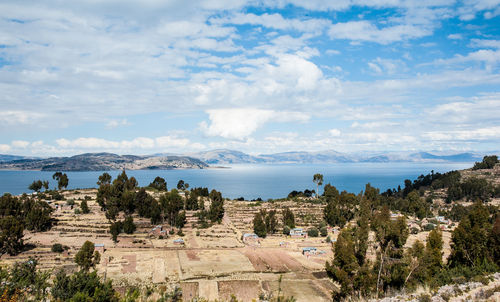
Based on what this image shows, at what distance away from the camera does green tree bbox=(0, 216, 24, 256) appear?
41.0m

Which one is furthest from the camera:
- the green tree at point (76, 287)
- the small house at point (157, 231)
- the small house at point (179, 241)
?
the small house at point (157, 231)

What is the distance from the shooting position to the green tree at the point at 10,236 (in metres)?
41.0

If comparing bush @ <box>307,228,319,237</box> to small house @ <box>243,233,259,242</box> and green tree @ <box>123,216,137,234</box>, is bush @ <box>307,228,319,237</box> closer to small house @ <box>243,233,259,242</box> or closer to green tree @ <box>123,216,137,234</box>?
small house @ <box>243,233,259,242</box>

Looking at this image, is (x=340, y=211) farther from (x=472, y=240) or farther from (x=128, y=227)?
(x=128, y=227)

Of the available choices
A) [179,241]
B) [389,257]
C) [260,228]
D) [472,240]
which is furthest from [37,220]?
[472,240]

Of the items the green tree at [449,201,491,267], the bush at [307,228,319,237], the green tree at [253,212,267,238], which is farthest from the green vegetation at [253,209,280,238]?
the green tree at [449,201,491,267]

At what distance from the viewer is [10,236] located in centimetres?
4144

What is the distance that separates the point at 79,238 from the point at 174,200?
16492mm

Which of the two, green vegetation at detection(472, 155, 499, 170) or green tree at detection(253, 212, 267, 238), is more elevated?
green vegetation at detection(472, 155, 499, 170)

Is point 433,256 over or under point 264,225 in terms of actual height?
over

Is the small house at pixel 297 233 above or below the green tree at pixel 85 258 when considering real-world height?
below

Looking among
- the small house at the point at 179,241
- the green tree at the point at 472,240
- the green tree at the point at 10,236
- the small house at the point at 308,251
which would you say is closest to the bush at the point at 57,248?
the green tree at the point at 10,236

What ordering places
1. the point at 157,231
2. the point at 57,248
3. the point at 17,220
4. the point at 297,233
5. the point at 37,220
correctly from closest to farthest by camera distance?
the point at 57,248 < the point at 17,220 < the point at 37,220 < the point at 157,231 < the point at 297,233

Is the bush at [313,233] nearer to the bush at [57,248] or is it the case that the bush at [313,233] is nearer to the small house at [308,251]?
the small house at [308,251]
